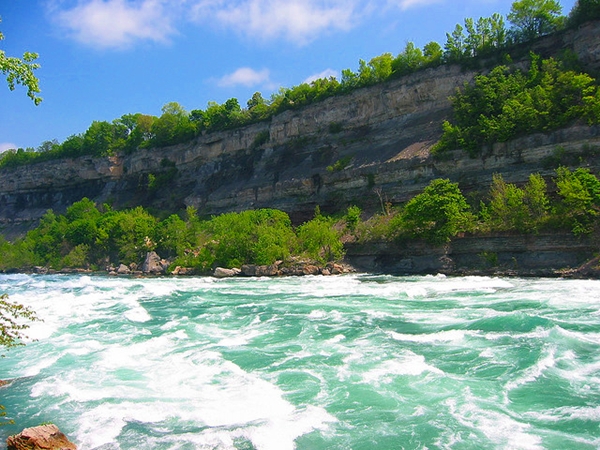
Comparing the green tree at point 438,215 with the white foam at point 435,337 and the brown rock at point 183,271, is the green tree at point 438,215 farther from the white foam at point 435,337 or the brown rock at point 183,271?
the white foam at point 435,337

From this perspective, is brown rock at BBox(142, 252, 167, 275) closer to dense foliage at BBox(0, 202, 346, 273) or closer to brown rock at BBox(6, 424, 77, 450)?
dense foliage at BBox(0, 202, 346, 273)

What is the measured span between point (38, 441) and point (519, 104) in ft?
149

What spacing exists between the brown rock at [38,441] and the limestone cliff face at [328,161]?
3965cm

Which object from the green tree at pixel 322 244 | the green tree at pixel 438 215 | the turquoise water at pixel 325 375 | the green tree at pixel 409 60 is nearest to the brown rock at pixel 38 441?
the turquoise water at pixel 325 375

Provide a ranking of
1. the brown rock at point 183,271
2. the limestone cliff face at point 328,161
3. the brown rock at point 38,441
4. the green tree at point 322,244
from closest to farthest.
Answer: the brown rock at point 38,441
the green tree at point 322,244
the limestone cliff face at point 328,161
the brown rock at point 183,271

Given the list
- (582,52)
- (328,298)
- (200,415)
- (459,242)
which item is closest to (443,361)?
(200,415)

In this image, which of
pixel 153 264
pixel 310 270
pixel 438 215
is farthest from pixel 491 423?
pixel 153 264

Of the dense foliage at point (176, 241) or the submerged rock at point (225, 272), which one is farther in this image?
the dense foliage at point (176, 241)

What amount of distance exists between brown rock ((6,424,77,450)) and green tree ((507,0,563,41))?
6038cm

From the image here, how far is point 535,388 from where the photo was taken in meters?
11.8

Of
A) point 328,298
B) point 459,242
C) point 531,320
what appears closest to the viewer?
point 531,320

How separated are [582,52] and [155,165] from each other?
68802 millimetres

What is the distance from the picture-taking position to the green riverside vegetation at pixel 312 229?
3472cm

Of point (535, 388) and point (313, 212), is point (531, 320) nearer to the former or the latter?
point (535, 388)
